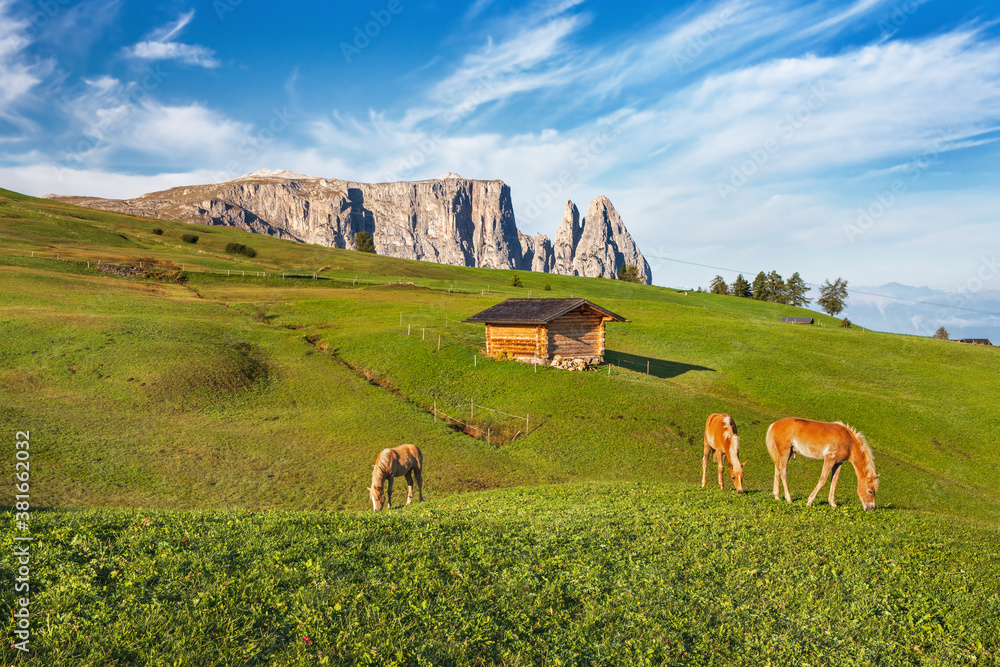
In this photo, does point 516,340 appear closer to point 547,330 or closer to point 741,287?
point 547,330

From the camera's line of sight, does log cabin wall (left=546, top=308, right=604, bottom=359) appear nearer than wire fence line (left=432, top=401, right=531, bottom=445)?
No

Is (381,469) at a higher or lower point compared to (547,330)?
lower

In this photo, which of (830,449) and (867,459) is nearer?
(867,459)

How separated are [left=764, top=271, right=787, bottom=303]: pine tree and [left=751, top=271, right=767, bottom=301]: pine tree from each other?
56 cm

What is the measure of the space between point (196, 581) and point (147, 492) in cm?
1483

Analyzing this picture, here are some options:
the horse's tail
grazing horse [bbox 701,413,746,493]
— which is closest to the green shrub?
grazing horse [bbox 701,413,746,493]

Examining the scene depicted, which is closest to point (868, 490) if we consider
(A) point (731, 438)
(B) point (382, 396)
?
(A) point (731, 438)

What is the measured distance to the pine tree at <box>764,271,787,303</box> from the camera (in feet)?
427

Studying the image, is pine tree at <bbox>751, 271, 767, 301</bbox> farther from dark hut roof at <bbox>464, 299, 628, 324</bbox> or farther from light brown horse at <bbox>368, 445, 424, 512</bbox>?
light brown horse at <bbox>368, 445, 424, 512</bbox>

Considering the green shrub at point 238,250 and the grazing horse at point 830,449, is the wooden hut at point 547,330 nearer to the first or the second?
the grazing horse at point 830,449

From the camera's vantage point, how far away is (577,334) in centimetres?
4256

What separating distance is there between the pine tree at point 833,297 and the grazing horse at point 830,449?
443ft

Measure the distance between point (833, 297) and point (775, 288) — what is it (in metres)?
13.6

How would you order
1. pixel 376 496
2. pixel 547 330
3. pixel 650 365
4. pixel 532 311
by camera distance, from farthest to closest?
pixel 650 365 < pixel 532 311 < pixel 547 330 < pixel 376 496
